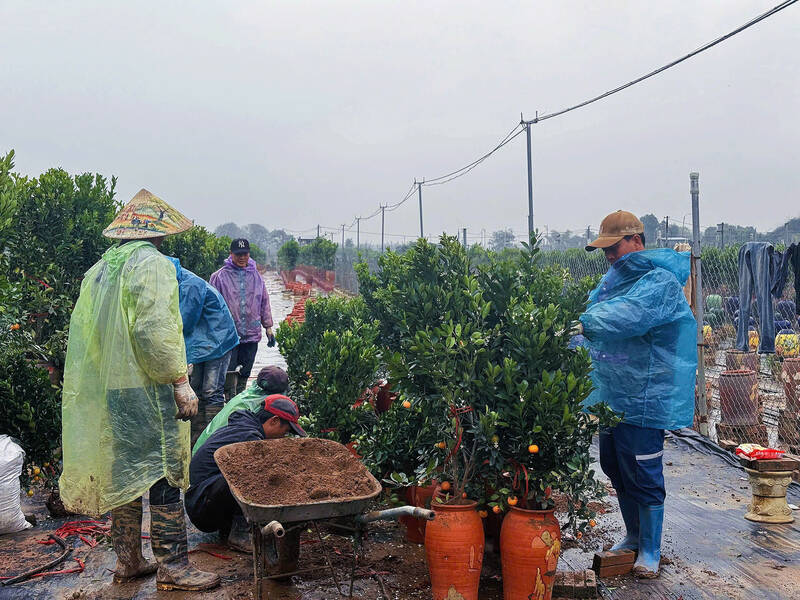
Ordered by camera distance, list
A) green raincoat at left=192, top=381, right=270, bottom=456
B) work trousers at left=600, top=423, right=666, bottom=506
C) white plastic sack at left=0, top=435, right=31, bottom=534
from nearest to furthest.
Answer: work trousers at left=600, top=423, right=666, bottom=506 < white plastic sack at left=0, top=435, right=31, bottom=534 < green raincoat at left=192, top=381, right=270, bottom=456

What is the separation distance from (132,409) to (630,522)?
2.99 meters

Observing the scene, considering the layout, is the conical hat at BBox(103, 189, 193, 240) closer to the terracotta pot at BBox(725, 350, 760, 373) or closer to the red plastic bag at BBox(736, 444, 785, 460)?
the red plastic bag at BBox(736, 444, 785, 460)

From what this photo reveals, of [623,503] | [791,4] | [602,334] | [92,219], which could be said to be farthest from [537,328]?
[92,219]

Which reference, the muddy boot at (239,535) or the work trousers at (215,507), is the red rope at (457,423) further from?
the muddy boot at (239,535)

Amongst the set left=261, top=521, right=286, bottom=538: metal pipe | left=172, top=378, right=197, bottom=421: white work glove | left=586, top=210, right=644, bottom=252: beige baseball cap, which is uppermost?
left=586, top=210, right=644, bottom=252: beige baseball cap

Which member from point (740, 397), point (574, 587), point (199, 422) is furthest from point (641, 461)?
point (199, 422)

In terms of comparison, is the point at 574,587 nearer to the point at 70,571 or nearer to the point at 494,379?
the point at 494,379

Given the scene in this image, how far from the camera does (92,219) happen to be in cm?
705

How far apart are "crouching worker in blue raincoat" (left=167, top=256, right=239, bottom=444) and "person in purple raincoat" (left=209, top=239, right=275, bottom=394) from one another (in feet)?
3.54

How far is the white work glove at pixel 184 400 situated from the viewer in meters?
3.78

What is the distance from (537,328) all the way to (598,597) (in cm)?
150

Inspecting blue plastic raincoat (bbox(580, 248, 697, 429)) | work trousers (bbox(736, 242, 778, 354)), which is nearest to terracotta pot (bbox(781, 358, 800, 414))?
work trousers (bbox(736, 242, 778, 354))

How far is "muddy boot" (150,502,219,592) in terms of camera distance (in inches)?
150

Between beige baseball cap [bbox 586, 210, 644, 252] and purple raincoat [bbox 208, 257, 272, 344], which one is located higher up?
beige baseball cap [bbox 586, 210, 644, 252]
